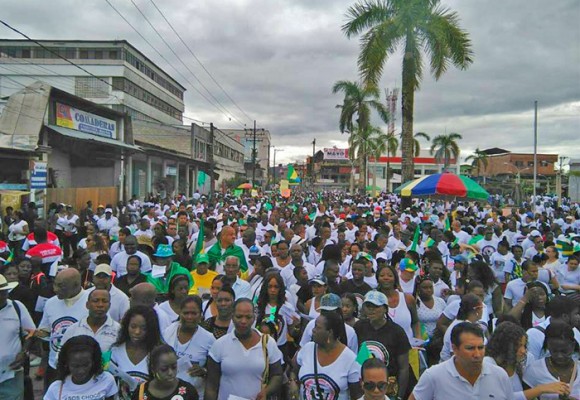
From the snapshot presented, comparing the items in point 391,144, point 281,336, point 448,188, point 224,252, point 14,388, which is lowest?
point 14,388

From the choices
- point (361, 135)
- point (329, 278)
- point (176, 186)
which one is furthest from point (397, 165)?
point (329, 278)

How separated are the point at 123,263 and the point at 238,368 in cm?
391

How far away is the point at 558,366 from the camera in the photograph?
3816mm

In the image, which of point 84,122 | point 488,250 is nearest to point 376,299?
→ point 488,250

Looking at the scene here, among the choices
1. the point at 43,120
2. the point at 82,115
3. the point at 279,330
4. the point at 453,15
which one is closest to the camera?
the point at 279,330

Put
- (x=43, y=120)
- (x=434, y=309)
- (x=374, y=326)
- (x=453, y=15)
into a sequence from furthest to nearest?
(x=43, y=120)
(x=453, y=15)
(x=434, y=309)
(x=374, y=326)

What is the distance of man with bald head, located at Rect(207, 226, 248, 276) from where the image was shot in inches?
298

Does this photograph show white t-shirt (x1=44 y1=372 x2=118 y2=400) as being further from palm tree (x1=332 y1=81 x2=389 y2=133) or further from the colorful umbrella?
palm tree (x1=332 y1=81 x2=389 y2=133)

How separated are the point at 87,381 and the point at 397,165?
89.5 m

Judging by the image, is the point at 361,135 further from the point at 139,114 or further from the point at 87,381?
the point at 87,381

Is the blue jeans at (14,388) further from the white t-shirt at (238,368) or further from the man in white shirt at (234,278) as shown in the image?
the man in white shirt at (234,278)

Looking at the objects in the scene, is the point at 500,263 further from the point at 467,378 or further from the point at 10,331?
the point at 10,331

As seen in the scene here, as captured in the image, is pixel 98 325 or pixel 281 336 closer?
pixel 98 325

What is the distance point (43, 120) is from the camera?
2097 cm
